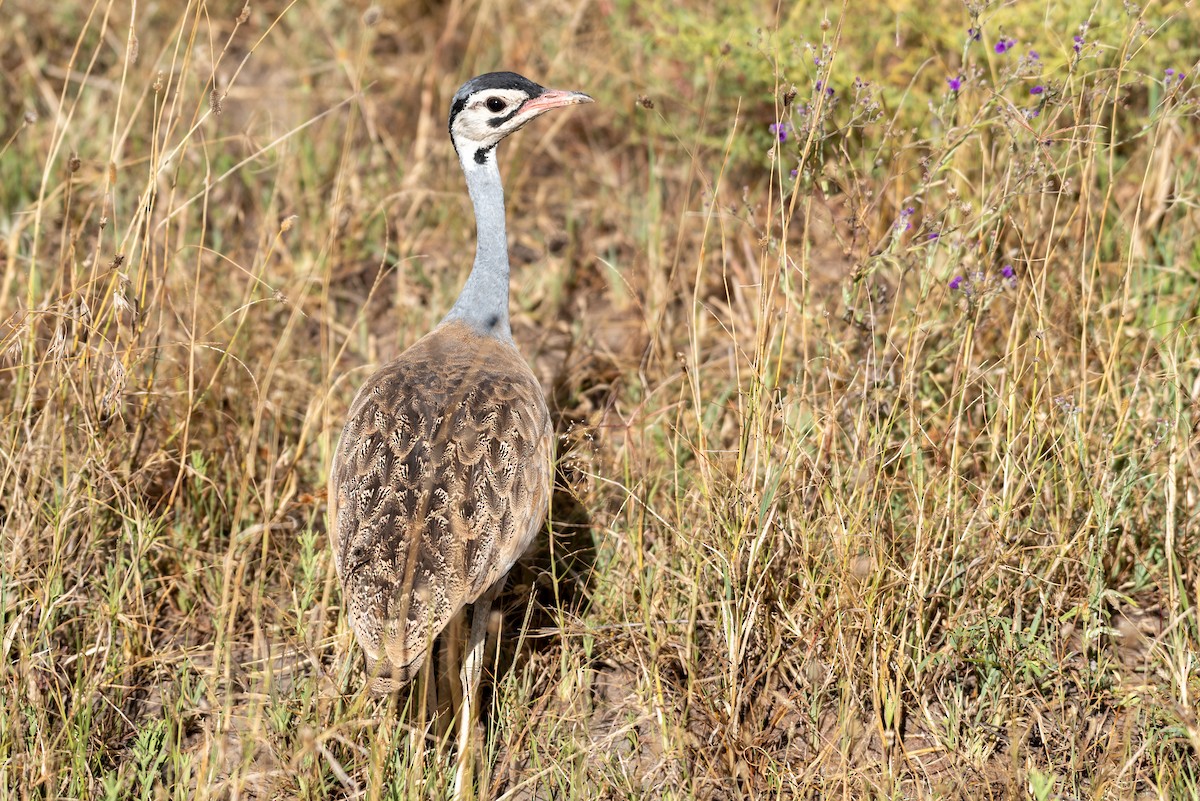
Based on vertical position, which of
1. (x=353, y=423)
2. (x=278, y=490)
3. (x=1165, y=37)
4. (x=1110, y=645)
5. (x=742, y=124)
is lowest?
(x=1110, y=645)

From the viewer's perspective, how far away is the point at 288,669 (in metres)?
3.86

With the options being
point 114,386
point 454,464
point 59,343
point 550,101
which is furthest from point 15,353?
point 550,101

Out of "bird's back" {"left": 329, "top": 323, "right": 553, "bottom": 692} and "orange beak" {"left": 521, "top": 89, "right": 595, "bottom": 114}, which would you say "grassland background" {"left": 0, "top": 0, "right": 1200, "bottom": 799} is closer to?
"bird's back" {"left": 329, "top": 323, "right": 553, "bottom": 692}

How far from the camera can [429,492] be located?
11.1ft

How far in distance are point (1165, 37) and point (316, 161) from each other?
3822 mm

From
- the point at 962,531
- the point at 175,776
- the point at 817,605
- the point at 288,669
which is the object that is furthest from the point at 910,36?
the point at 175,776

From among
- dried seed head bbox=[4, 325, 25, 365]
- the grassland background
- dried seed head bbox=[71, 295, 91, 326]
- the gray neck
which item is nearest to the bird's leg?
the grassland background

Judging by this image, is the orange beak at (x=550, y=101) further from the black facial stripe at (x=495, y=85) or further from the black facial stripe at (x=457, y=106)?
the black facial stripe at (x=457, y=106)

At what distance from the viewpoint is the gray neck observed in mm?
4234

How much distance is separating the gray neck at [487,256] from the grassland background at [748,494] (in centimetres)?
48

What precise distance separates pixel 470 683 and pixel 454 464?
2.06ft

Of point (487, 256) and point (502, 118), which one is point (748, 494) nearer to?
point (487, 256)

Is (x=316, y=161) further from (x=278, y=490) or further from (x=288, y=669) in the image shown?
(x=288, y=669)

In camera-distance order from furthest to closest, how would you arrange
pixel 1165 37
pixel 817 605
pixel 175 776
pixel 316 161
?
pixel 316 161, pixel 1165 37, pixel 817 605, pixel 175 776
